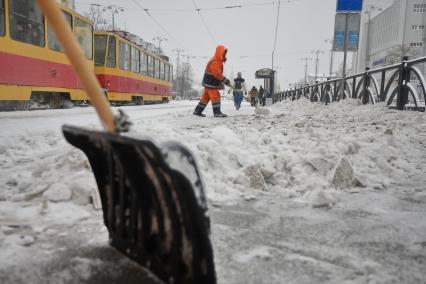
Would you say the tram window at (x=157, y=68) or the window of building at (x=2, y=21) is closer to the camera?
the window of building at (x=2, y=21)

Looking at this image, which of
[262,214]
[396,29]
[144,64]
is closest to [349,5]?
[262,214]

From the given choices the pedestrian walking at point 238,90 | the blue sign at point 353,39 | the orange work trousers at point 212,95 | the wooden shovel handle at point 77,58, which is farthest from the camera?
the pedestrian walking at point 238,90

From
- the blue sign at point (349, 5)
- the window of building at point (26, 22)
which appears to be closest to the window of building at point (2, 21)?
the window of building at point (26, 22)

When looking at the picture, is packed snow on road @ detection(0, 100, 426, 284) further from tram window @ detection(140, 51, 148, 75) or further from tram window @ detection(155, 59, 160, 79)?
tram window @ detection(155, 59, 160, 79)

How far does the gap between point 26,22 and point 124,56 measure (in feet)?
19.8

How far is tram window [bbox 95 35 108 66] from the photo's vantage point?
13539 millimetres

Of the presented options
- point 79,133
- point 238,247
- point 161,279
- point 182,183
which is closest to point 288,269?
point 238,247

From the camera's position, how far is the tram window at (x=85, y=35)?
11.3m

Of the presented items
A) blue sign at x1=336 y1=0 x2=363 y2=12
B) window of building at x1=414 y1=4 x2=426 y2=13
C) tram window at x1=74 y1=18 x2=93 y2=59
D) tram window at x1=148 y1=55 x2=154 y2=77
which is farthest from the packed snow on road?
window of building at x1=414 y1=4 x2=426 y2=13

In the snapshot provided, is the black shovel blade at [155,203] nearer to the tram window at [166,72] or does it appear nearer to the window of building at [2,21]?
the window of building at [2,21]

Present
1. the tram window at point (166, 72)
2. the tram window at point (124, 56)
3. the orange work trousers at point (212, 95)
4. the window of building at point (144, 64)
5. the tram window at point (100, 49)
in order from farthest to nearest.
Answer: the tram window at point (166, 72) → the window of building at point (144, 64) → the tram window at point (124, 56) → the tram window at point (100, 49) → the orange work trousers at point (212, 95)

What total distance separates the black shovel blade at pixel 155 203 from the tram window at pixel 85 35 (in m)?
10.8

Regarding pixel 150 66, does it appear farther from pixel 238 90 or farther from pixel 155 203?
pixel 155 203

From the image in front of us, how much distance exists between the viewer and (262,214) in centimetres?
239
